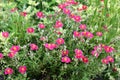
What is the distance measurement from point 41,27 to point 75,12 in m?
0.45

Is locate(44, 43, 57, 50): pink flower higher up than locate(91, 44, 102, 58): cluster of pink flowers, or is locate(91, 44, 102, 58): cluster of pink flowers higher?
locate(44, 43, 57, 50): pink flower

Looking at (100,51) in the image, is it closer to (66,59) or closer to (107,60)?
(107,60)

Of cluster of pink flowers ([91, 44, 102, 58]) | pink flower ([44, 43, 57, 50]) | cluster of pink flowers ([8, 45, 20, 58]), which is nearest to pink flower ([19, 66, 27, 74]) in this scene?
cluster of pink flowers ([8, 45, 20, 58])

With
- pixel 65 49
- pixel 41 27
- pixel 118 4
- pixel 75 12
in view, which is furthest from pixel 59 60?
pixel 118 4

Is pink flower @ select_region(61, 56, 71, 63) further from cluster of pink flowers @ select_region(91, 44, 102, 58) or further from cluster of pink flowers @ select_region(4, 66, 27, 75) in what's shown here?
cluster of pink flowers @ select_region(4, 66, 27, 75)

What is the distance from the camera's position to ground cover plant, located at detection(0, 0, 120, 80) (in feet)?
8.86

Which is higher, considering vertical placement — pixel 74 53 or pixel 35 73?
pixel 74 53

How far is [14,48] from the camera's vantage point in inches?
102

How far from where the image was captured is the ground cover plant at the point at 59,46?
2.70 metres

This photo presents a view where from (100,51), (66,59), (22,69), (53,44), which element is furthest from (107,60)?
(22,69)

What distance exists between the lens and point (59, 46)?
8.96ft

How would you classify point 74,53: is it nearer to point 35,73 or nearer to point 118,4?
point 35,73

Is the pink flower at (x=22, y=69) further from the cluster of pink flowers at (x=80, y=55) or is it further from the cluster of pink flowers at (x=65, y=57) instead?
the cluster of pink flowers at (x=80, y=55)

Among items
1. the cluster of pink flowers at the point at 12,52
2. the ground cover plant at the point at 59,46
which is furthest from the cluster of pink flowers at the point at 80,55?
the cluster of pink flowers at the point at 12,52
